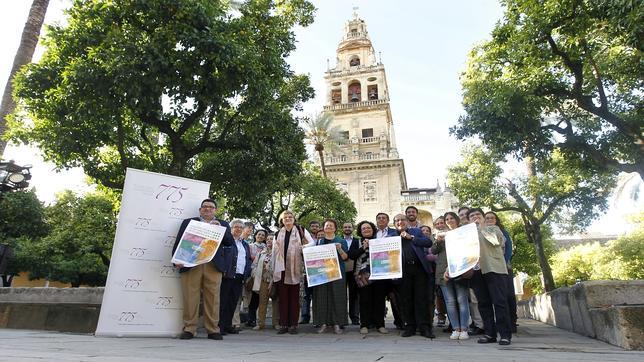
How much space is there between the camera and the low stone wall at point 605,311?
4.41 metres

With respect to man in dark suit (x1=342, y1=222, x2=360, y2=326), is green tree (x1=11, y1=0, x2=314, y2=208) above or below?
above

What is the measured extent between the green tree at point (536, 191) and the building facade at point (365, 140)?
17574 millimetres

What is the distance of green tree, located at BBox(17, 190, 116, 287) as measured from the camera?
869 inches

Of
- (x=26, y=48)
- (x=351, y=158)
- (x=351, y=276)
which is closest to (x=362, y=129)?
(x=351, y=158)

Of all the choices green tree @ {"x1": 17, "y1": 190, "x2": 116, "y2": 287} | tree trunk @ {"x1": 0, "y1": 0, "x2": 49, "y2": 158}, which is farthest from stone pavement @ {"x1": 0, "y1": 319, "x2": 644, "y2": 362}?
green tree @ {"x1": 17, "y1": 190, "x2": 116, "y2": 287}

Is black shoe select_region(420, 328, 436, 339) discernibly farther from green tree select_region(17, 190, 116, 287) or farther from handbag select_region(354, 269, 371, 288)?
green tree select_region(17, 190, 116, 287)

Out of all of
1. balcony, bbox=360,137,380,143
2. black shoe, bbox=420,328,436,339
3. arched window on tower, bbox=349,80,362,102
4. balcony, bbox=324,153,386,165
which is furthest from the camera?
arched window on tower, bbox=349,80,362,102

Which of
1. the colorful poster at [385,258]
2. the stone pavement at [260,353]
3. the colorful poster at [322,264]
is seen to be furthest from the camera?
the colorful poster at [322,264]

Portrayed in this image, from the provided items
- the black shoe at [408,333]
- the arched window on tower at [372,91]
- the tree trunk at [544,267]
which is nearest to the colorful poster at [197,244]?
the black shoe at [408,333]

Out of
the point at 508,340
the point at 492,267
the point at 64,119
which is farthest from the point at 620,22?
the point at 64,119

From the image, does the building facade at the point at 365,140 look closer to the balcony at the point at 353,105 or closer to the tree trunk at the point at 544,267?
the balcony at the point at 353,105

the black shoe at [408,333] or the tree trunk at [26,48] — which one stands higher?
the tree trunk at [26,48]

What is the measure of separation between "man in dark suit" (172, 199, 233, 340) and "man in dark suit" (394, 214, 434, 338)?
8.74 feet

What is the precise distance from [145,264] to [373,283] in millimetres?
A: 3497
